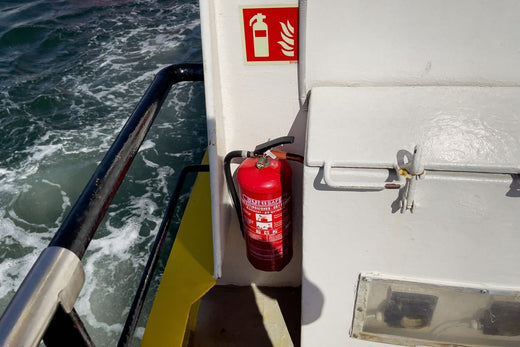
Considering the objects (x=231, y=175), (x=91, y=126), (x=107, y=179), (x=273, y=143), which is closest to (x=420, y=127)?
(x=273, y=143)

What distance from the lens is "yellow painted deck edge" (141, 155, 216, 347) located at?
5.62 ft

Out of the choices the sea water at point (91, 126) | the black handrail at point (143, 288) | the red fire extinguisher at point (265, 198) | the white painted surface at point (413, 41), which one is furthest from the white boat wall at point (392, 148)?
the sea water at point (91, 126)

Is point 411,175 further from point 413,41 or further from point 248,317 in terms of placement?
point 248,317

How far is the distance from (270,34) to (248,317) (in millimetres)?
1497

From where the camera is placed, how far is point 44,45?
8.38m

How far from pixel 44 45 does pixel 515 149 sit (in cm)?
911

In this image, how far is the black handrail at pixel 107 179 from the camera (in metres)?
1.00

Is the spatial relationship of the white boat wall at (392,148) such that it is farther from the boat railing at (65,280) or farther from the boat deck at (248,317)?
the boat railing at (65,280)

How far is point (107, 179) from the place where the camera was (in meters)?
1.21

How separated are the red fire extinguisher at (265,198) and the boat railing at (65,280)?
1.72 ft

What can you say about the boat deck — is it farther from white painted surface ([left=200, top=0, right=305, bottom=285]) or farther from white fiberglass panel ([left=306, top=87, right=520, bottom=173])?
white fiberglass panel ([left=306, top=87, right=520, bottom=173])

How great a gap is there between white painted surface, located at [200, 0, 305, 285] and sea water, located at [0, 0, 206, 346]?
2591 millimetres

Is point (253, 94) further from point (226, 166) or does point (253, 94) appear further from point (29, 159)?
point (29, 159)

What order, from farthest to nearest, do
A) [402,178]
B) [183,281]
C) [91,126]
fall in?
[91,126] < [183,281] < [402,178]
